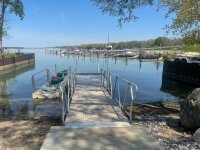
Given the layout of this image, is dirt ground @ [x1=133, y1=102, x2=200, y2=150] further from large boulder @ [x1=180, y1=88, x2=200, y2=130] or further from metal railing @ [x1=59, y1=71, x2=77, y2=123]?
metal railing @ [x1=59, y1=71, x2=77, y2=123]

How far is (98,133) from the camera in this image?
314 inches

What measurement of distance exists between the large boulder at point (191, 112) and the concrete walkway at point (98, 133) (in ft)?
6.02

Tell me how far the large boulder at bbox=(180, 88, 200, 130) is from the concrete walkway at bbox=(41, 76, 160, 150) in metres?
1.84

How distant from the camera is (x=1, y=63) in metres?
43.9

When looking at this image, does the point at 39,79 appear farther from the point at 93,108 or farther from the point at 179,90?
the point at 93,108

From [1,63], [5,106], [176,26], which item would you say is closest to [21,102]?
[5,106]

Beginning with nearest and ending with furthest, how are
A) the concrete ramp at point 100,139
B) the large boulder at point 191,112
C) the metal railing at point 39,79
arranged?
1. the concrete ramp at point 100,139
2. the large boulder at point 191,112
3. the metal railing at point 39,79

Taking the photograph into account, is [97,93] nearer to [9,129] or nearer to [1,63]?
[9,129]

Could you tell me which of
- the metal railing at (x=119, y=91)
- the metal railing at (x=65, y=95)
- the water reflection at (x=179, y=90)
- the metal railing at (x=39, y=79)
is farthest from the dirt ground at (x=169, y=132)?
the water reflection at (x=179, y=90)

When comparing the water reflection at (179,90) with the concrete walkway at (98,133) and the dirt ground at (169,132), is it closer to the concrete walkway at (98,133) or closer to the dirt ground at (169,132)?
the dirt ground at (169,132)

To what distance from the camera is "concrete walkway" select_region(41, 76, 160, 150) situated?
7145 millimetres

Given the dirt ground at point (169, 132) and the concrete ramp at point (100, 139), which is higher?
the concrete ramp at point (100, 139)

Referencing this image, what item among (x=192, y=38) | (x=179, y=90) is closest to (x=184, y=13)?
(x=192, y=38)

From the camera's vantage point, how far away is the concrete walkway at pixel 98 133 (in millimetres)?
7145
